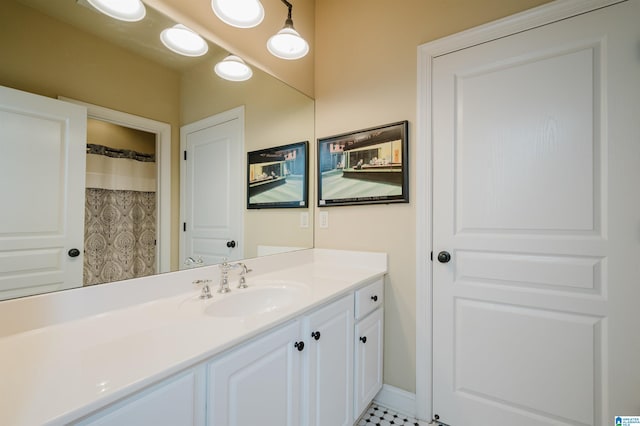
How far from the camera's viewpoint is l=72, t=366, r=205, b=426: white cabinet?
1.90 ft

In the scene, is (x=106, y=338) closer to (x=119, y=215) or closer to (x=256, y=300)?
(x=119, y=215)

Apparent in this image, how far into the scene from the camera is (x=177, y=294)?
122 centimetres

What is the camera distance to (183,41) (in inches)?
49.9

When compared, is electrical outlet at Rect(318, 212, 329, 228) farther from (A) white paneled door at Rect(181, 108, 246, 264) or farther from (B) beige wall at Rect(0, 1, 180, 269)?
(B) beige wall at Rect(0, 1, 180, 269)

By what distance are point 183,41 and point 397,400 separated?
2.18 meters

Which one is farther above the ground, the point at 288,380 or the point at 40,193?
the point at 40,193

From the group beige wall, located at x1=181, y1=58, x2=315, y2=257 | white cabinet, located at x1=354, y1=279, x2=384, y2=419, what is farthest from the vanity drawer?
beige wall, located at x1=181, y1=58, x2=315, y2=257

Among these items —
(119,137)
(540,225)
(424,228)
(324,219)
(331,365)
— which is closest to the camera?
(119,137)

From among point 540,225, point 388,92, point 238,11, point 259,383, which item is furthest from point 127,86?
point 540,225

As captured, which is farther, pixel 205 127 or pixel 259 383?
pixel 205 127

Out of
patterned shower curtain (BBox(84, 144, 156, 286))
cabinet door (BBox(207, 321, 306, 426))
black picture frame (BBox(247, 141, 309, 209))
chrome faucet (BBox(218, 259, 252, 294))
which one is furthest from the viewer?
black picture frame (BBox(247, 141, 309, 209))

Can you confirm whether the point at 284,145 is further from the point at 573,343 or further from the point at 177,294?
the point at 573,343

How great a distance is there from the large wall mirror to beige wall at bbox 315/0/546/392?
0.52 meters

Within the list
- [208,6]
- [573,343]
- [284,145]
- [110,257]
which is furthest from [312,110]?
[573,343]
